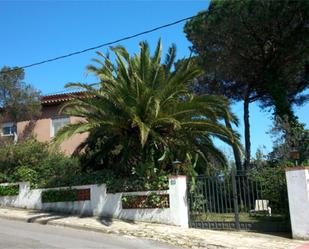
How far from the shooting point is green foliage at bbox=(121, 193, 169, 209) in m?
15.9

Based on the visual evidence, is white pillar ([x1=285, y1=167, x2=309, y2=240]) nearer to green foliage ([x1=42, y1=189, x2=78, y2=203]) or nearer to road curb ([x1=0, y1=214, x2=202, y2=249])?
road curb ([x1=0, y1=214, x2=202, y2=249])

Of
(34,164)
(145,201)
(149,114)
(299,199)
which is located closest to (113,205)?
(145,201)

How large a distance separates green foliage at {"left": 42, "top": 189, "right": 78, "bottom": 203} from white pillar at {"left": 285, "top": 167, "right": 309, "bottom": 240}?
312 inches

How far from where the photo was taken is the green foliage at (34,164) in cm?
1956

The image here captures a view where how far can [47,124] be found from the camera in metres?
27.4

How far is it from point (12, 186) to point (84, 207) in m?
4.27

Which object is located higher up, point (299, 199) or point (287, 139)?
point (287, 139)

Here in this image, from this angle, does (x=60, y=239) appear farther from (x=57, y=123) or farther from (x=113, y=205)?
(x=57, y=123)

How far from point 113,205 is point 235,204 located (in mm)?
4390

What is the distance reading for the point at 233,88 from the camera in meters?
29.0

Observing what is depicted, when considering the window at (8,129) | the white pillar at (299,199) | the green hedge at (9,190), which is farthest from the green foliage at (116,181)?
the window at (8,129)

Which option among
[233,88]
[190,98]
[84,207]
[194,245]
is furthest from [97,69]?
[233,88]

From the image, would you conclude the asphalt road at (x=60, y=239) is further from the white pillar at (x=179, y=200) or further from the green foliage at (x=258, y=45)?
the green foliage at (x=258, y=45)

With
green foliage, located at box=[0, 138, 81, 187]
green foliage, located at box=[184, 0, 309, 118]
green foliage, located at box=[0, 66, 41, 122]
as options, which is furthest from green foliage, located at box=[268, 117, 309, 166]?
green foliage, located at box=[0, 66, 41, 122]
